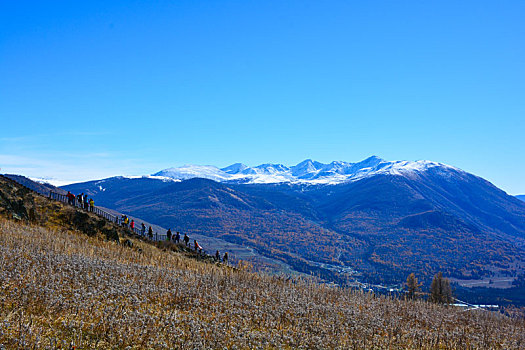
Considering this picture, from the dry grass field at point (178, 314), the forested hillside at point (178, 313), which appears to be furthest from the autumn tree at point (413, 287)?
the dry grass field at point (178, 314)

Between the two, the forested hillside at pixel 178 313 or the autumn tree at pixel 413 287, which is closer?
the forested hillside at pixel 178 313

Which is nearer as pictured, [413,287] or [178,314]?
[178,314]

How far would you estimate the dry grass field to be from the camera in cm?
905

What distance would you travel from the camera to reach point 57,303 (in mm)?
10227

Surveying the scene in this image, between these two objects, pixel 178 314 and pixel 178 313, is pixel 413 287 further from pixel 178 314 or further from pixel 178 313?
pixel 178 314

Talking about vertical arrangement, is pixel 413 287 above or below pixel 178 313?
below

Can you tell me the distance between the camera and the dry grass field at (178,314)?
9.05m

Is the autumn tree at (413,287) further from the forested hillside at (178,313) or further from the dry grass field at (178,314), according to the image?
the dry grass field at (178,314)

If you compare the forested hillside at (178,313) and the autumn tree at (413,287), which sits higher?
the forested hillside at (178,313)

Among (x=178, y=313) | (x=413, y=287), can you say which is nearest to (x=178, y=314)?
(x=178, y=313)

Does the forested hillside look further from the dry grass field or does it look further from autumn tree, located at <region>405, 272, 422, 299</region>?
autumn tree, located at <region>405, 272, 422, 299</region>

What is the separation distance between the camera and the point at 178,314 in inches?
456

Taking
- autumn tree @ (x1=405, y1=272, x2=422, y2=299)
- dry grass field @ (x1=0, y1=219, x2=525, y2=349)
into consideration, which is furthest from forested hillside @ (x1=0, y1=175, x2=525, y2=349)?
autumn tree @ (x1=405, y1=272, x2=422, y2=299)

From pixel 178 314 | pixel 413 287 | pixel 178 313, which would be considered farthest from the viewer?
pixel 413 287
